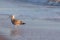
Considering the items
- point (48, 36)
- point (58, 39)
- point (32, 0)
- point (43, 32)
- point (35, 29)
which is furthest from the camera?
point (32, 0)

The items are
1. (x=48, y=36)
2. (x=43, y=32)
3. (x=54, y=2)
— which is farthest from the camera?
(x=54, y=2)

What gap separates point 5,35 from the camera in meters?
5.80

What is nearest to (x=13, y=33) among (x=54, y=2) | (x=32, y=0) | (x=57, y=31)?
(x=57, y=31)

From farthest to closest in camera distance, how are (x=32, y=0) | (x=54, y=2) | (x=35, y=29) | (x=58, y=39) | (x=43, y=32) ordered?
(x=32, y=0) → (x=54, y=2) → (x=35, y=29) → (x=43, y=32) → (x=58, y=39)

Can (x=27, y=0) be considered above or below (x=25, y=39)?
above

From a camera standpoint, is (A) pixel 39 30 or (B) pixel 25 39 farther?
(A) pixel 39 30

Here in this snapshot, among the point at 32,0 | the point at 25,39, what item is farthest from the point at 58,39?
the point at 32,0

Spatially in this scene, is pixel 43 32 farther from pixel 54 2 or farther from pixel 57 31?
pixel 54 2

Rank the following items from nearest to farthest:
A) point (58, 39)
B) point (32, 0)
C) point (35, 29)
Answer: point (58, 39)
point (35, 29)
point (32, 0)

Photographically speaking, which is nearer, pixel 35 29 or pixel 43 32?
pixel 43 32

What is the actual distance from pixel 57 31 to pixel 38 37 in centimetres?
97

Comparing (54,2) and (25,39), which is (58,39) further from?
(54,2)

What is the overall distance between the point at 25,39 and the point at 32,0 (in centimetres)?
1368

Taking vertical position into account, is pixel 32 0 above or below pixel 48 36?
above
